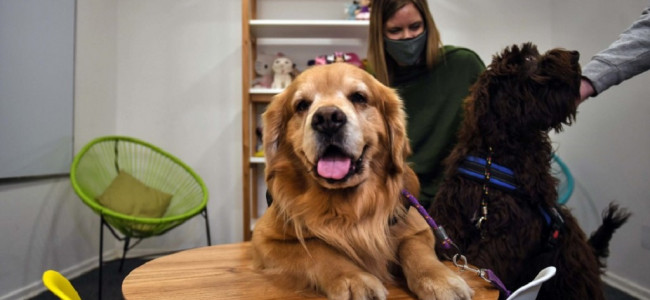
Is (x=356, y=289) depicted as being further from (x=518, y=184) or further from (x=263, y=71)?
(x=263, y=71)

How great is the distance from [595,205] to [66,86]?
4.36m

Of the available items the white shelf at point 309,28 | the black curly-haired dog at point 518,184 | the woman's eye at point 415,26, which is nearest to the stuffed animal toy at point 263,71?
the white shelf at point 309,28

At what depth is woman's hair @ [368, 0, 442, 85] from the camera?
6.85 ft

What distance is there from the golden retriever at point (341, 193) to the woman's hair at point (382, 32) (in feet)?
A: 2.70

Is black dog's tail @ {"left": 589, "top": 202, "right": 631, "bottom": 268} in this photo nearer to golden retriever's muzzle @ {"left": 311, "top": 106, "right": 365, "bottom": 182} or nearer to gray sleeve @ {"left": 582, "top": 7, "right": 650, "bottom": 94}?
gray sleeve @ {"left": 582, "top": 7, "right": 650, "bottom": 94}

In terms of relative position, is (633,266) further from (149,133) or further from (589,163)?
(149,133)

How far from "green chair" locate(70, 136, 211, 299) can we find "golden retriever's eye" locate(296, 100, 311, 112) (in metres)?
1.79

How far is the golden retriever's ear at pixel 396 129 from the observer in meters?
1.28

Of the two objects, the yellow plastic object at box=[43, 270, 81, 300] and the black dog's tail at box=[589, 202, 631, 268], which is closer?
the yellow plastic object at box=[43, 270, 81, 300]

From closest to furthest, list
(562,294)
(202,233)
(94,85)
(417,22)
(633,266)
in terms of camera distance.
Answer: (562,294), (417,22), (633,266), (94,85), (202,233)

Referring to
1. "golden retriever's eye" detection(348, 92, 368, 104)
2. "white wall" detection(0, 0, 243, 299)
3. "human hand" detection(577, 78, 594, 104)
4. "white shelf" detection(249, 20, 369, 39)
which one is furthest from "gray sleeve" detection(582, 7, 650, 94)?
"white wall" detection(0, 0, 243, 299)

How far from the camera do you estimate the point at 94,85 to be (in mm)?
3586

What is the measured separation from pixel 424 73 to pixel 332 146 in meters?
1.27

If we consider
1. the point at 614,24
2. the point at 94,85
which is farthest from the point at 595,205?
the point at 94,85
